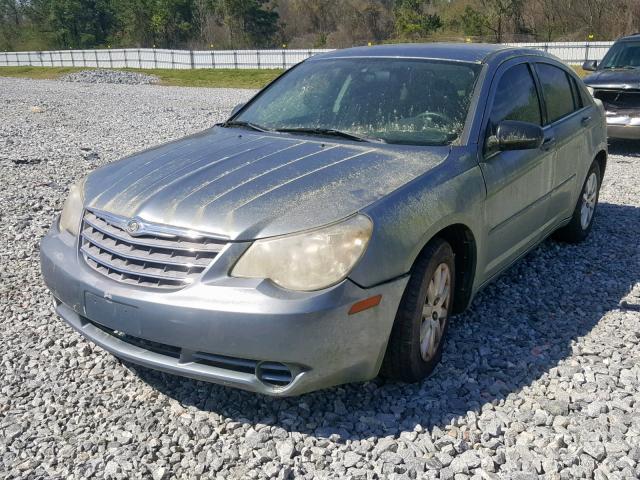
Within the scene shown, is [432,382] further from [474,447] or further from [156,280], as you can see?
[156,280]

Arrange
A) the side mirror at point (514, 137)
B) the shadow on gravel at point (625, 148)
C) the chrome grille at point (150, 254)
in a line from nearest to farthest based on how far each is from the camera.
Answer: the chrome grille at point (150, 254)
the side mirror at point (514, 137)
the shadow on gravel at point (625, 148)

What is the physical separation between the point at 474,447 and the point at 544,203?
2111mm

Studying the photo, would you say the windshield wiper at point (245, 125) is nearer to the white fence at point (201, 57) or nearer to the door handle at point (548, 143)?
the door handle at point (548, 143)

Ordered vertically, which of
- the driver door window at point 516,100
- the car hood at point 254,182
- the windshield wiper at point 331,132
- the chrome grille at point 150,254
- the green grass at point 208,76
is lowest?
the green grass at point 208,76

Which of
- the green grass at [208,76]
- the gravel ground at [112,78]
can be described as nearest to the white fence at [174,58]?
the green grass at [208,76]

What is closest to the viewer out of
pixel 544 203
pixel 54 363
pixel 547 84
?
pixel 54 363

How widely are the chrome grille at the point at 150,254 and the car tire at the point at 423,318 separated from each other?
0.92 meters

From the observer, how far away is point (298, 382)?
104 inches

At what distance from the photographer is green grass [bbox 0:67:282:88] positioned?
94.5 ft

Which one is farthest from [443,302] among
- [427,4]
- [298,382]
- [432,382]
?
[427,4]

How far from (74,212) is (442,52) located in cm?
249

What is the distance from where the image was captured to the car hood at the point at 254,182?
275 cm

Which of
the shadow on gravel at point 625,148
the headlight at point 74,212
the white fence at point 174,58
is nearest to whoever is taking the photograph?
the headlight at point 74,212

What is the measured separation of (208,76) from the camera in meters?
32.9
